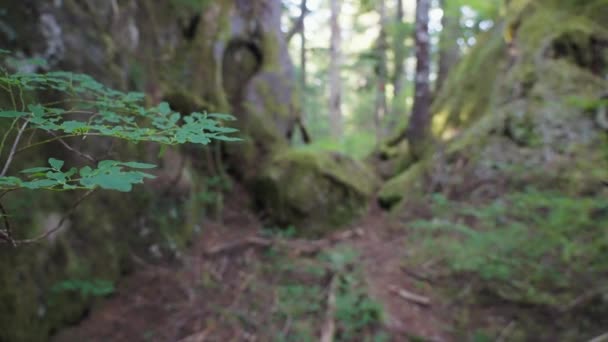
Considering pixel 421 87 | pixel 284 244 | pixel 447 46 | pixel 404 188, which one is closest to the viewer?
pixel 284 244

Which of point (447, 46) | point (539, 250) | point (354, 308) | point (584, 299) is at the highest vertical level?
point (447, 46)

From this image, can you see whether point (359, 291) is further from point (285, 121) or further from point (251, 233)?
point (285, 121)

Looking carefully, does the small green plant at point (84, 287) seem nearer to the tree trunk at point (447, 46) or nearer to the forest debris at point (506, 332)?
the forest debris at point (506, 332)

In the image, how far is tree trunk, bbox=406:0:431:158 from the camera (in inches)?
286

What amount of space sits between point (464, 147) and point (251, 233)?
13.5 ft

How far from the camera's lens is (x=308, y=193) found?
6.25 metres

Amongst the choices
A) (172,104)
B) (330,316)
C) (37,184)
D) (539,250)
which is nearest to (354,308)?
(330,316)

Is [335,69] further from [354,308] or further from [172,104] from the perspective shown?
[354,308]

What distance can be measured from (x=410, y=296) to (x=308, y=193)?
2.55 m

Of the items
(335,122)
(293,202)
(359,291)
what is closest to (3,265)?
(359,291)

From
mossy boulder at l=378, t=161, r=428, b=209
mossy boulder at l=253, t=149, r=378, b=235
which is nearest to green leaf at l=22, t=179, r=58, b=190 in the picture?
mossy boulder at l=253, t=149, r=378, b=235

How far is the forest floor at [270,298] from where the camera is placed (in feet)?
11.5

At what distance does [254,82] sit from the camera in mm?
7684

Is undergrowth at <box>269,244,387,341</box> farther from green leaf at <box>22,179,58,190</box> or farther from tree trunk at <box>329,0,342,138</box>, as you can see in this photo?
tree trunk at <box>329,0,342,138</box>
